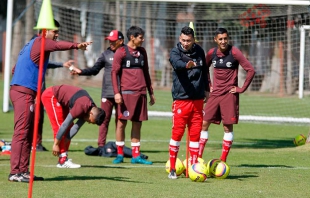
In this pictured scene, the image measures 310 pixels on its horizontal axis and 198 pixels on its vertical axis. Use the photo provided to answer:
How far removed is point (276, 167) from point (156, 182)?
2474mm

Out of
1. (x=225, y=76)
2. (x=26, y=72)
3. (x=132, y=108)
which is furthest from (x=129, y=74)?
(x=26, y=72)

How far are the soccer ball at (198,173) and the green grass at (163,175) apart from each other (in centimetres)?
8

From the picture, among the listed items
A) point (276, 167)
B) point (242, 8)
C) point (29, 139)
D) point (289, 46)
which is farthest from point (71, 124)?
point (289, 46)

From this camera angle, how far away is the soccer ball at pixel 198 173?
1008 centimetres

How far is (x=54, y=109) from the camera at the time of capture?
11.2 m

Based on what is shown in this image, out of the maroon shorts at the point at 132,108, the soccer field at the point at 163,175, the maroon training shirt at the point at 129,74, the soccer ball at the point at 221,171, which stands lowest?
the soccer field at the point at 163,175

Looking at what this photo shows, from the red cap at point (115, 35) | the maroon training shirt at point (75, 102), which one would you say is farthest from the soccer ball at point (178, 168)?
the red cap at point (115, 35)

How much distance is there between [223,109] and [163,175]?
1.50m

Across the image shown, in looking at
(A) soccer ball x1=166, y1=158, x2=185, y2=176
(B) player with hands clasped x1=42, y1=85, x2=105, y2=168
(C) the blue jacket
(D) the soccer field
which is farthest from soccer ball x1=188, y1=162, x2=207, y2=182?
(C) the blue jacket

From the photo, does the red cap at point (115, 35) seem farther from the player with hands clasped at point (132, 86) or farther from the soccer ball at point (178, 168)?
the soccer ball at point (178, 168)

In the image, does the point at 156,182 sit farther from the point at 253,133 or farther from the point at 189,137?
the point at 253,133

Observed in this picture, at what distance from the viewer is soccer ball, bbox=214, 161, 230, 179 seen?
10430 mm

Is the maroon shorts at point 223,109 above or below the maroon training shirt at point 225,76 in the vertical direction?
below

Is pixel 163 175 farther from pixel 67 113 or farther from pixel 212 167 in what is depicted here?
pixel 67 113
